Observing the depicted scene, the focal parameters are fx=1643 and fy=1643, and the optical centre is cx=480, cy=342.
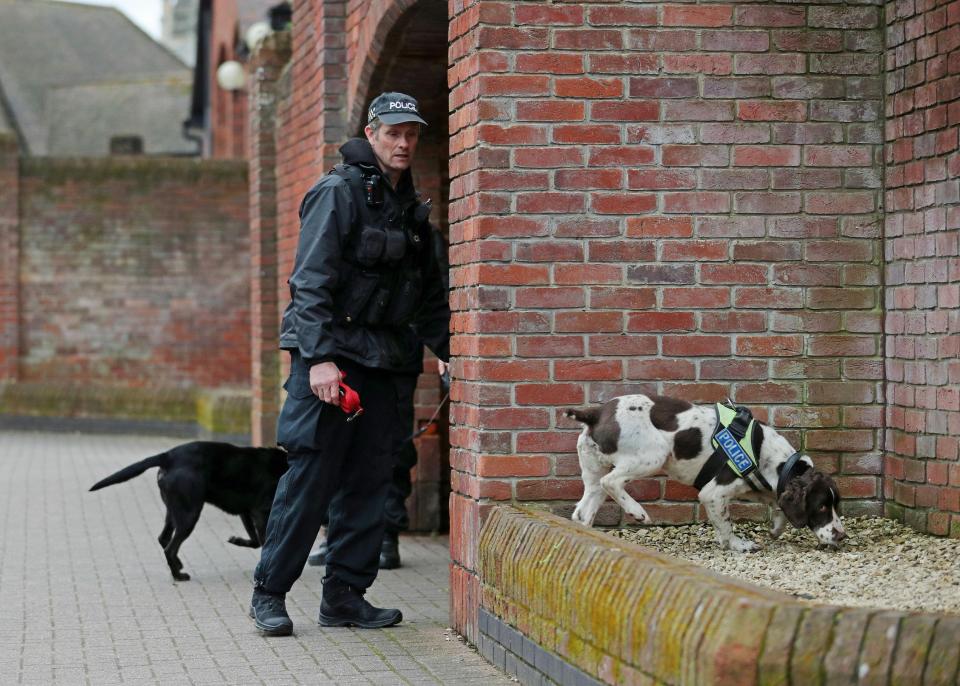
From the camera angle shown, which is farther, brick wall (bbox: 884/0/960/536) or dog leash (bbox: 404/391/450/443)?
dog leash (bbox: 404/391/450/443)

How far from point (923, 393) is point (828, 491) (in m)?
0.66

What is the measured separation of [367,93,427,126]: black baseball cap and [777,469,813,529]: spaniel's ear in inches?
80.8

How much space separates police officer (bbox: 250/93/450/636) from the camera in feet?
20.5

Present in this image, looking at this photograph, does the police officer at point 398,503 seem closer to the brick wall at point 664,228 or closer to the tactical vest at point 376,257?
the tactical vest at point 376,257

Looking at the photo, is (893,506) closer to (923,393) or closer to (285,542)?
(923,393)

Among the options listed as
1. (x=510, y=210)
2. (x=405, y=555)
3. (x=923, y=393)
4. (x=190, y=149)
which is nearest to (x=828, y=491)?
(x=923, y=393)

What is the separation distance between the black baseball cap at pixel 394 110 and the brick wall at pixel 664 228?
0.34 meters

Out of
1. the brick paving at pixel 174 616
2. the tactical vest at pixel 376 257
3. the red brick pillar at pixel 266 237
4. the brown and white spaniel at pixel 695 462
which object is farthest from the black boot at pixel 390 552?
the red brick pillar at pixel 266 237

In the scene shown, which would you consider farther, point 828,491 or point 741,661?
point 828,491

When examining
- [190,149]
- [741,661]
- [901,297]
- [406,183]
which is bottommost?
[741,661]

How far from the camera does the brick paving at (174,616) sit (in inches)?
229

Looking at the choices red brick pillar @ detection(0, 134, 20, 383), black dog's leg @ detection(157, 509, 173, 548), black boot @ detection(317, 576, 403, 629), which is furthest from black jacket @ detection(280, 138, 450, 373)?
red brick pillar @ detection(0, 134, 20, 383)

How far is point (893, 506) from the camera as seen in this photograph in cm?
613

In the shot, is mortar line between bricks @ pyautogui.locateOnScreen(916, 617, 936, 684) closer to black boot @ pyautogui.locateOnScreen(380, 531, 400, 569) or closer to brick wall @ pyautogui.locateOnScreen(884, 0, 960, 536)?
brick wall @ pyautogui.locateOnScreen(884, 0, 960, 536)
